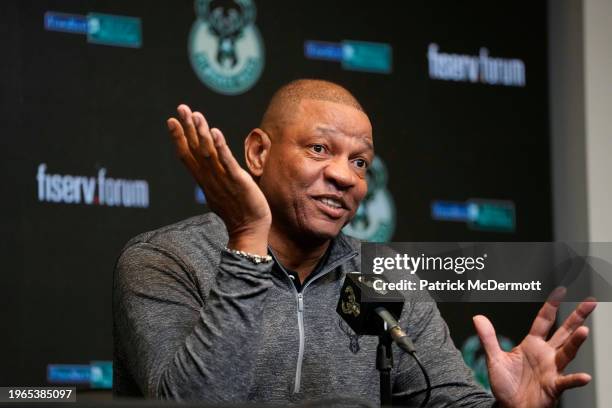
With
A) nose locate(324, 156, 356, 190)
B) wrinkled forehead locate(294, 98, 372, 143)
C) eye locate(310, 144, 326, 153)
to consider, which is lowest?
nose locate(324, 156, 356, 190)

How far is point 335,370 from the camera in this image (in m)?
2.38

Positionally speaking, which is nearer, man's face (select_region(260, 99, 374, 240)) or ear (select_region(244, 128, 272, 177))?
man's face (select_region(260, 99, 374, 240))

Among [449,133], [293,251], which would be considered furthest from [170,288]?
[449,133]

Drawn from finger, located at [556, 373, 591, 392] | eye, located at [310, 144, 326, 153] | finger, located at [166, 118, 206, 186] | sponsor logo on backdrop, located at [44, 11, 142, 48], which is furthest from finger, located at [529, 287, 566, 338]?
sponsor logo on backdrop, located at [44, 11, 142, 48]

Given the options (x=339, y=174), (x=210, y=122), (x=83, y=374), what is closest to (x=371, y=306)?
(x=339, y=174)

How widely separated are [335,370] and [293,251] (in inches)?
12.7

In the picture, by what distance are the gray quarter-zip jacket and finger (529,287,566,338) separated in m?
0.24

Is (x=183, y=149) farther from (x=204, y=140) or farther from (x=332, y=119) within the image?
(x=332, y=119)

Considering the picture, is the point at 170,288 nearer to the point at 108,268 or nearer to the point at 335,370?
the point at 335,370

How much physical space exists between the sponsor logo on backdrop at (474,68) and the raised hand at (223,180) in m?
2.16

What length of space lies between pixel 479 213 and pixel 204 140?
2232 millimetres

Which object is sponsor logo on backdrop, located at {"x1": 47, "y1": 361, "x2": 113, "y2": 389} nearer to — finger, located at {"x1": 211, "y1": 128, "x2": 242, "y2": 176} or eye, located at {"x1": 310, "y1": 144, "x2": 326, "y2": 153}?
eye, located at {"x1": 310, "y1": 144, "x2": 326, "y2": 153}

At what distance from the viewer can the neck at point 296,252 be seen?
2547 millimetres

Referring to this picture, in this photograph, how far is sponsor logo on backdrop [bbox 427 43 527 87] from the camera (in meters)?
4.10
